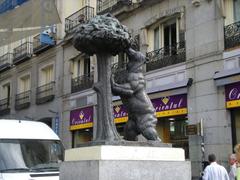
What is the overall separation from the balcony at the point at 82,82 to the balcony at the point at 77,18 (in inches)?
96.5

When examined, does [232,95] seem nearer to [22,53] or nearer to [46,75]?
[46,75]

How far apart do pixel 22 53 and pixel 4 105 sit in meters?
4.41

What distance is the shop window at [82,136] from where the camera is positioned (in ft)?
76.1

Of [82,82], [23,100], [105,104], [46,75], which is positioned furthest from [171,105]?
[23,100]

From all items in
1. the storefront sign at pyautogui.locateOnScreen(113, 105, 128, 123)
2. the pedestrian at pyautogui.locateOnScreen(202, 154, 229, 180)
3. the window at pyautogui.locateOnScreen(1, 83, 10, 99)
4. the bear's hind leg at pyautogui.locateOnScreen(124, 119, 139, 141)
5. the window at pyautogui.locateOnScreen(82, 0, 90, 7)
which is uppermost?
the window at pyautogui.locateOnScreen(82, 0, 90, 7)

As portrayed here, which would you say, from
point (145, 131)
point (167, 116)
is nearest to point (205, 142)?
point (167, 116)

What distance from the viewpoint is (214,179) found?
10.7m

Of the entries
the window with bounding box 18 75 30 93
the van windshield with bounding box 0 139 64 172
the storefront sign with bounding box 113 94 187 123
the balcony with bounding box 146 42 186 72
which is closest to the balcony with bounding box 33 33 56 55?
the window with bounding box 18 75 30 93

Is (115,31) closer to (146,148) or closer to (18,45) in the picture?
(146,148)

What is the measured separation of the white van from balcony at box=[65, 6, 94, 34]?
45.1 ft

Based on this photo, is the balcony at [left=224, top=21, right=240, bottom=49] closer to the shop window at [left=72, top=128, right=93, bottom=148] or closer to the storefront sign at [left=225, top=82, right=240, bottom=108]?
the storefront sign at [left=225, top=82, right=240, bottom=108]

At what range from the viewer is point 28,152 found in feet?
32.1

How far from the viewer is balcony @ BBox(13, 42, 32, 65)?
28.8 metres

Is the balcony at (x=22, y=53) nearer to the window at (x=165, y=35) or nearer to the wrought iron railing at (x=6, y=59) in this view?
the wrought iron railing at (x=6, y=59)
